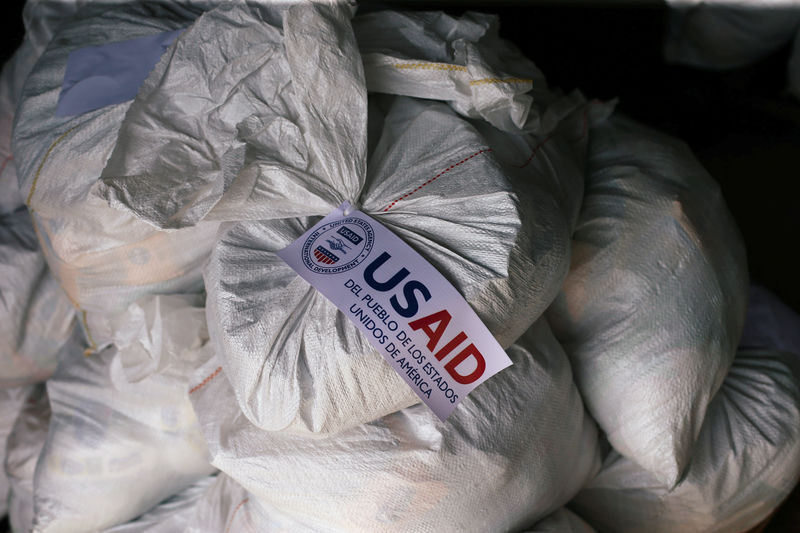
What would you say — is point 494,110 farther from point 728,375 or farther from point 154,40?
point 728,375

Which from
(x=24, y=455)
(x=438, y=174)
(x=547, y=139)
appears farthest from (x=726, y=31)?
(x=24, y=455)

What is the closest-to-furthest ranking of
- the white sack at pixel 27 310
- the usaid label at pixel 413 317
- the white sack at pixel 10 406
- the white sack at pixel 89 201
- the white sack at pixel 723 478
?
the usaid label at pixel 413 317 < the white sack at pixel 89 201 < the white sack at pixel 723 478 < the white sack at pixel 27 310 < the white sack at pixel 10 406

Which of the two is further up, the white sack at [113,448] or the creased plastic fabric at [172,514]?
the white sack at [113,448]

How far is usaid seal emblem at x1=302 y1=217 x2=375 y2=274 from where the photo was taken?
683 millimetres

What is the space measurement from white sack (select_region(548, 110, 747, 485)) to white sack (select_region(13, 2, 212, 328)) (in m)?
0.52

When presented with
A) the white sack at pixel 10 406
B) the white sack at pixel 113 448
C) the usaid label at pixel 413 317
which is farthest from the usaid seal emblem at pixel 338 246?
the white sack at pixel 10 406

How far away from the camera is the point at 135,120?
0.75 meters

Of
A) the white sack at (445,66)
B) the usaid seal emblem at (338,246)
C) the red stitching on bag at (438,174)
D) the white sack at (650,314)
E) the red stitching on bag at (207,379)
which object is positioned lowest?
the red stitching on bag at (207,379)

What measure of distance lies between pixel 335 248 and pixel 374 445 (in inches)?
8.6

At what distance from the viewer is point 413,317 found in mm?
647

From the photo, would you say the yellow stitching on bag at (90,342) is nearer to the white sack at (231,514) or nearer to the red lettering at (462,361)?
the white sack at (231,514)

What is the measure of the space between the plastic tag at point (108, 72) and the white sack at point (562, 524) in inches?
29.8

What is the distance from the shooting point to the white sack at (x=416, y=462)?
0.73 metres

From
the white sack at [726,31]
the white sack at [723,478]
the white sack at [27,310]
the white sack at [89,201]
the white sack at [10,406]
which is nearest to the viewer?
the white sack at [89,201]
